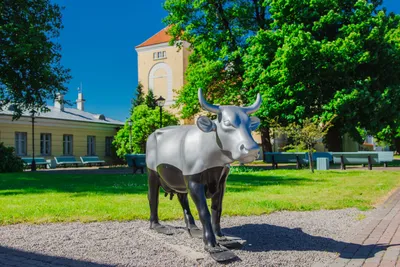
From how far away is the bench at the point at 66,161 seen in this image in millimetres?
32116

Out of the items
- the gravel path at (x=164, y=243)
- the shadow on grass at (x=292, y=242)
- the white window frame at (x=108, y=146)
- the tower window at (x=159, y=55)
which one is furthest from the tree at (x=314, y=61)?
the tower window at (x=159, y=55)

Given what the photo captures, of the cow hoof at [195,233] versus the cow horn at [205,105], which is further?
the cow hoof at [195,233]

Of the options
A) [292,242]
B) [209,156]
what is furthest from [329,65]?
[209,156]

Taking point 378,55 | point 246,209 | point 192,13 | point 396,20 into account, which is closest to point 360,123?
point 378,55

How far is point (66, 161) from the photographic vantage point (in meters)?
32.5

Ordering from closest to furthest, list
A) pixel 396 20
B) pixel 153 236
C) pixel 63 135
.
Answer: pixel 153 236, pixel 396 20, pixel 63 135

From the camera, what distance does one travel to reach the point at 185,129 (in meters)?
5.45

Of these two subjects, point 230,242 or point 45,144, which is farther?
point 45,144

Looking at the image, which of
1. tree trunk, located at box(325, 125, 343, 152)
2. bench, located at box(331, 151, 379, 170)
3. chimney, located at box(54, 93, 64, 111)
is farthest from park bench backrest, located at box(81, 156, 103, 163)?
bench, located at box(331, 151, 379, 170)

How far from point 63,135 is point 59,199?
25.7 m

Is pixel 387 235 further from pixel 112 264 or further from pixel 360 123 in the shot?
pixel 360 123

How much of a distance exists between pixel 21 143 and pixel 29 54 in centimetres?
1320

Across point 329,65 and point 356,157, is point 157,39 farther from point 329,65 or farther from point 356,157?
point 356,157

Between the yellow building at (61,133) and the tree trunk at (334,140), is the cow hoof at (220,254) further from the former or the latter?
the yellow building at (61,133)
